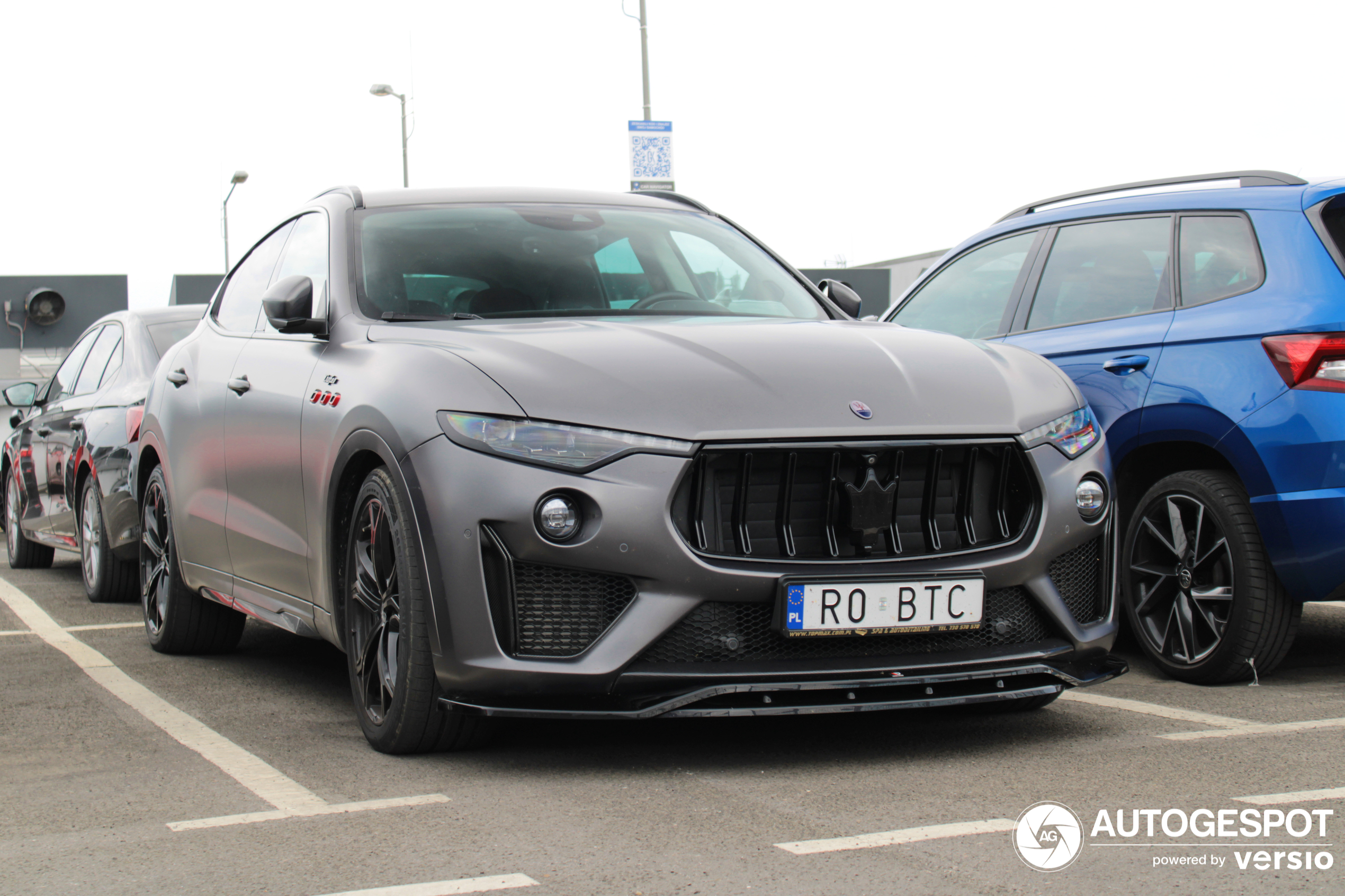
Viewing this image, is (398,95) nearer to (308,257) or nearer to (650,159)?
(650,159)

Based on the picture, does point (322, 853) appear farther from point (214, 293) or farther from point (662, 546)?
point (214, 293)

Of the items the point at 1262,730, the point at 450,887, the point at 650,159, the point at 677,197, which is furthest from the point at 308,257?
the point at 650,159

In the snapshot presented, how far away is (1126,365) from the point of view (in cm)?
556

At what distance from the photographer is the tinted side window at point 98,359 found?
336 inches

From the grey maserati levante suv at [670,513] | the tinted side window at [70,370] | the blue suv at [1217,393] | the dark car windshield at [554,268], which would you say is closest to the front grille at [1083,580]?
the grey maserati levante suv at [670,513]

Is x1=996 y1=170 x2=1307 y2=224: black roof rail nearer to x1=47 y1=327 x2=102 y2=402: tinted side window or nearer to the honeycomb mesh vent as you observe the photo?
the honeycomb mesh vent

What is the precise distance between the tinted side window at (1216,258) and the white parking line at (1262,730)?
1533mm

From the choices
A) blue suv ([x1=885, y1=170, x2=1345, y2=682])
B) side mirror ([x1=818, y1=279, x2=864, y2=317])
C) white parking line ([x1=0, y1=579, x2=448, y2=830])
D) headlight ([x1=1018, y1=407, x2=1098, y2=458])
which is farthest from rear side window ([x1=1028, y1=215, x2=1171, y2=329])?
white parking line ([x1=0, y1=579, x2=448, y2=830])

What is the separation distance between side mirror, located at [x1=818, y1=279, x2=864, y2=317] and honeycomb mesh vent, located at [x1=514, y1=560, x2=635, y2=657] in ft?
6.55

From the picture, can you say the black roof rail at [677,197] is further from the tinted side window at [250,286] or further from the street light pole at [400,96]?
the street light pole at [400,96]

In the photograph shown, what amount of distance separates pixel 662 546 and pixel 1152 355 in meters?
2.53

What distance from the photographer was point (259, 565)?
516 centimetres

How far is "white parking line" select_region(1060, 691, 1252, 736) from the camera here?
448 cm

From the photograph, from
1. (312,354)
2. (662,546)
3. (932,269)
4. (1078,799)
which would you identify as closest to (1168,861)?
(1078,799)
